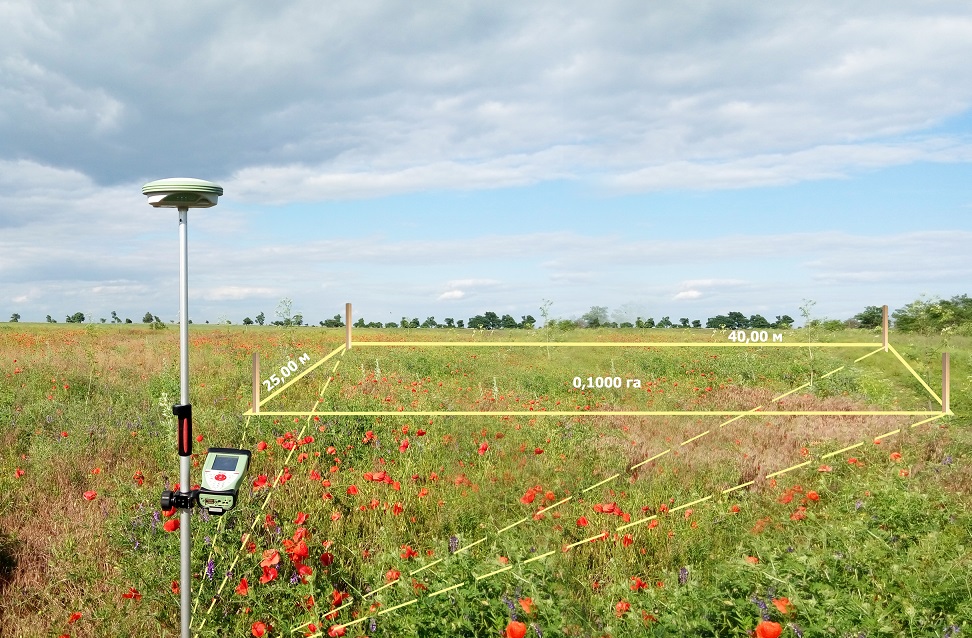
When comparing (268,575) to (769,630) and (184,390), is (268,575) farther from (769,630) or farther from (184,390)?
(769,630)

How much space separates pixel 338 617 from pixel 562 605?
1.44 metres

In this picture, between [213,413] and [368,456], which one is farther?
[213,413]

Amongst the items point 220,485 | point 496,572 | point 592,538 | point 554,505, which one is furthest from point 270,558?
point 554,505

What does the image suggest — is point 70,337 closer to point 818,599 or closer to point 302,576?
point 302,576

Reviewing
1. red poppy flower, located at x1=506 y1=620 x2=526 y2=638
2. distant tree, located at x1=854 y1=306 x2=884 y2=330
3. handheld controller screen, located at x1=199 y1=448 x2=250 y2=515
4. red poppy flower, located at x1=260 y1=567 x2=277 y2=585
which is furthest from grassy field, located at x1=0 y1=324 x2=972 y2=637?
distant tree, located at x1=854 y1=306 x2=884 y2=330

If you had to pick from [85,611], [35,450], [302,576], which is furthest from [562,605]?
[35,450]

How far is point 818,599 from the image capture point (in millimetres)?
3283

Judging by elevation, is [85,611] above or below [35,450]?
below

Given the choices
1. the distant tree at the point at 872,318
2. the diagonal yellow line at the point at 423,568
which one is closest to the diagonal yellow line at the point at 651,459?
the diagonal yellow line at the point at 423,568

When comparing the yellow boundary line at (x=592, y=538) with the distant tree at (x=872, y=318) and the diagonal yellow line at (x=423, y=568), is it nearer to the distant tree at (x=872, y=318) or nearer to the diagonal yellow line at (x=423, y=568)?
the diagonal yellow line at (x=423, y=568)

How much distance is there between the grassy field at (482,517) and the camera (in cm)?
331

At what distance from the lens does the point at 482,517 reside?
541 cm

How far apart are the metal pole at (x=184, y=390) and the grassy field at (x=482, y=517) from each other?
10.9 inches

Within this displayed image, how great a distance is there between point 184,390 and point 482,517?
2.62 m
